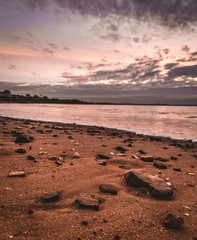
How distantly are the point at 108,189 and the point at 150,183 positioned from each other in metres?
0.87

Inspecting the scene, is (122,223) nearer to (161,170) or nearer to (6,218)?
(6,218)

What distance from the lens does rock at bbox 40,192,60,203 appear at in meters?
2.63

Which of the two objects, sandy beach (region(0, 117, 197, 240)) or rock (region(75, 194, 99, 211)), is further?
rock (region(75, 194, 99, 211))

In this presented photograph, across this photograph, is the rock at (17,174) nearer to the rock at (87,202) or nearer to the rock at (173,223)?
the rock at (87,202)

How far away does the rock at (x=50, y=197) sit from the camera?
2.63 m

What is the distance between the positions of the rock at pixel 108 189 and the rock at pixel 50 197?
85 centimetres

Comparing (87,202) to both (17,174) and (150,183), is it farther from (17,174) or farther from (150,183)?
(17,174)

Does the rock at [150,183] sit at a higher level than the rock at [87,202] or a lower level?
higher

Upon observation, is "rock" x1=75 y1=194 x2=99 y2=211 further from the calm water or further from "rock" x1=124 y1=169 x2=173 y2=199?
the calm water

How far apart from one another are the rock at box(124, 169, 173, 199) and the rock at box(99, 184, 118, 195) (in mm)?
490

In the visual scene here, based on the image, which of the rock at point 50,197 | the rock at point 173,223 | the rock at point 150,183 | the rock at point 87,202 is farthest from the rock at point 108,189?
the rock at point 173,223

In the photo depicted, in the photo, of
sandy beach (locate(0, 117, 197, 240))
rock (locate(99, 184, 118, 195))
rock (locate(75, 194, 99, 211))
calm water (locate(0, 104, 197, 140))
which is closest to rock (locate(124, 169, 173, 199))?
sandy beach (locate(0, 117, 197, 240))

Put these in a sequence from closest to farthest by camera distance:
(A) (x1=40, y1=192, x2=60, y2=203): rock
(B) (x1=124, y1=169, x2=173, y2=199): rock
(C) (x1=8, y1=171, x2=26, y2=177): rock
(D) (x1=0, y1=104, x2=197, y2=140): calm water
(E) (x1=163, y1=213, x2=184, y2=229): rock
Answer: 1. (E) (x1=163, y1=213, x2=184, y2=229): rock
2. (A) (x1=40, y1=192, x2=60, y2=203): rock
3. (B) (x1=124, y1=169, x2=173, y2=199): rock
4. (C) (x1=8, y1=171, x2=26, y2=177): rock
5. (D) (x1=0, y1=104, x2=197, y2=140): calm water

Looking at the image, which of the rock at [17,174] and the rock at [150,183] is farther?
the rock at [17,174]
